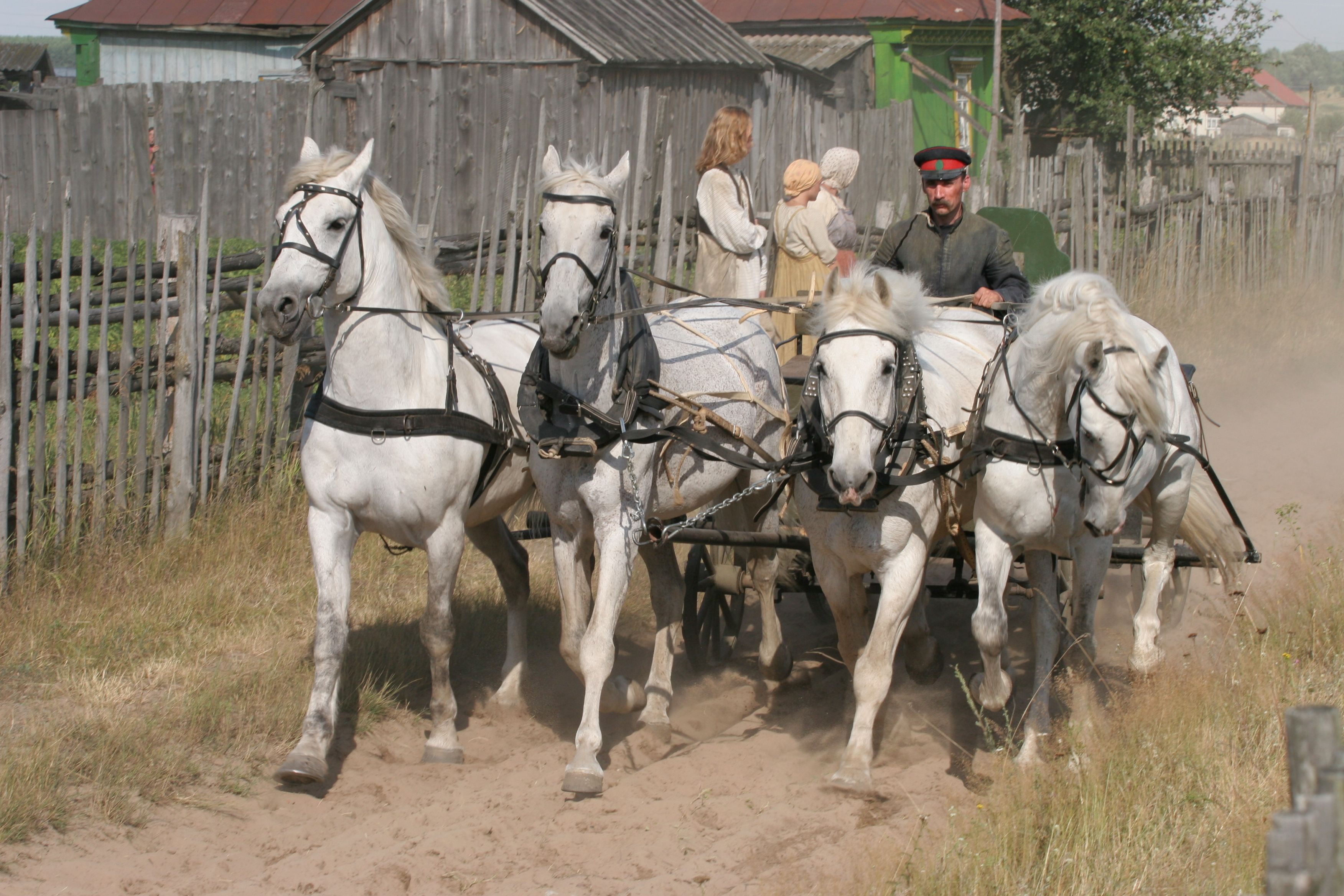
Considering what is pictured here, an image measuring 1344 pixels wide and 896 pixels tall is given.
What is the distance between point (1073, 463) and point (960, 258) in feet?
5.81

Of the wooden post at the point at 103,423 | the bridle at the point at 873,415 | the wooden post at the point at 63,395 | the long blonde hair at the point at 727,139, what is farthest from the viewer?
the long blonde hair at the point at 727,139

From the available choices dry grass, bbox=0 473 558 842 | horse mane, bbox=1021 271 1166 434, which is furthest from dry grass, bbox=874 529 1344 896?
dry grass, bbox=0 473 558 842

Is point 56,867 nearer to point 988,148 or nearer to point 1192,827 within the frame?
point 1192,827

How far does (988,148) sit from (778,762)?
10.1 m

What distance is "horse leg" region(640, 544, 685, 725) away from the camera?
231 inches

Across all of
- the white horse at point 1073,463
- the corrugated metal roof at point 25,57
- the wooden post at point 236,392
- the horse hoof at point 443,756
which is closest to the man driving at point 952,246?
the white horse at point 1073,463

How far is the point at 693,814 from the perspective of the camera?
475 cm

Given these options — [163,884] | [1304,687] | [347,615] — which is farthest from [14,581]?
[1304,687]

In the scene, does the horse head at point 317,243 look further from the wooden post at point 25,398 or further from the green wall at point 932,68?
the green wall at point 932,68

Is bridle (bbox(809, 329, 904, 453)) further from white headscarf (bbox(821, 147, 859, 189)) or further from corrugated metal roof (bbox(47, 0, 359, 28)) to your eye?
corrugated metal roof (bbox(47, 0, 359, 28))

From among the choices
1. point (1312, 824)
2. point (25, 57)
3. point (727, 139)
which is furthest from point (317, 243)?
point (25, 57)

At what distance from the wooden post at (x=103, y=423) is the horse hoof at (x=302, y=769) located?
91.3 inches

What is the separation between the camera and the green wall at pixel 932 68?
992 inches

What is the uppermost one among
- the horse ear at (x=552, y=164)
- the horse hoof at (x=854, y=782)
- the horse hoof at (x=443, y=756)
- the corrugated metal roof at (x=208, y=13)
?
the corrugated metal roof at (x=208, y=13)
